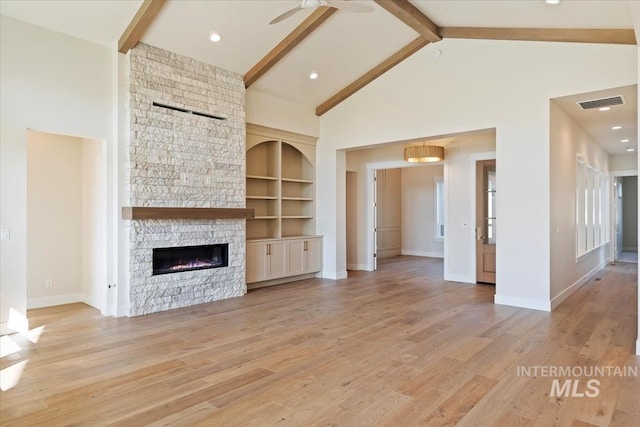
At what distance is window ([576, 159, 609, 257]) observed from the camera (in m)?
7.27

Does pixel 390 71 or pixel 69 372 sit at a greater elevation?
pixel 390 71

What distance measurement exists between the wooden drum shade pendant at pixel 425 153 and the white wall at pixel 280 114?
195 cm

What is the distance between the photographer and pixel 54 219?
5848mm

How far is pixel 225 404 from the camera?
111 inches

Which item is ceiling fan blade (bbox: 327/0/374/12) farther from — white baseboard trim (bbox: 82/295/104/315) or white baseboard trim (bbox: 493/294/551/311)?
white baseboard trim (bbox: 82/295/104/315)

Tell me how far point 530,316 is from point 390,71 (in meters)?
4.56

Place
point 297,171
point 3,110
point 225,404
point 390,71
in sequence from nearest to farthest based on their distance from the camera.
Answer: point 225,404 → point 3,110 → point 390,71 → point 297,171

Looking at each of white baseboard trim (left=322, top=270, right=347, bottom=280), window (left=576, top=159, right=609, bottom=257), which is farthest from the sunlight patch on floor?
window (left=576, top=159, right=609, bottom=257)

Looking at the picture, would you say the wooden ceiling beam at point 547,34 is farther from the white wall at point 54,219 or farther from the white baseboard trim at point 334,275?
the white wall at point 54,219

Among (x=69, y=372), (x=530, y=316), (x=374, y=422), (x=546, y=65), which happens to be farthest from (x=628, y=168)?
(x=69, y=372)

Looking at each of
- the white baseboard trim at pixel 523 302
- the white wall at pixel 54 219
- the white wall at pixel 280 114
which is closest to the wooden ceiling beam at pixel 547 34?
the white wall at pixel 280 114

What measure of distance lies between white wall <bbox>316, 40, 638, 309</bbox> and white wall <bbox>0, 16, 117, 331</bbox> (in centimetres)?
488

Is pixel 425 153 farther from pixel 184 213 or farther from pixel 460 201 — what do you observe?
pixel 184 213

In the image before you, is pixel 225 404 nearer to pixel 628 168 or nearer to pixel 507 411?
pixel 507 411
